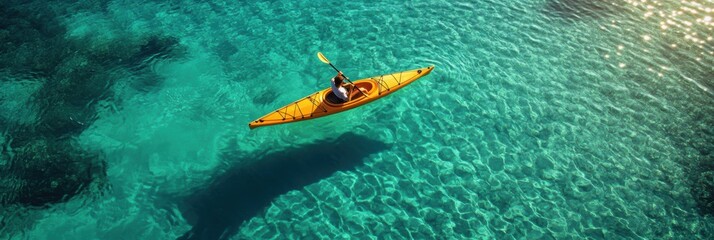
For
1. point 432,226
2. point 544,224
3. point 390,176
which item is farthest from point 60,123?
point 544,224

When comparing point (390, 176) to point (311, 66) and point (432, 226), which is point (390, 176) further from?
point (311, 66)

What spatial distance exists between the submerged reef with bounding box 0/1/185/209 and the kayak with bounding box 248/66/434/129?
20.9 feet

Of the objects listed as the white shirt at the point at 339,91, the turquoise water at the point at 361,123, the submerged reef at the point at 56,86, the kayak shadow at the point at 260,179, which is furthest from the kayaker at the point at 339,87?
the submerged reef at the point at 56,86

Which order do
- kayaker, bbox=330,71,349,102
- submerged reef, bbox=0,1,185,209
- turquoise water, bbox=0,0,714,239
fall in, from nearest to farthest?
turquoise water, bbox=0,0,714,239, submerged reef, bbox=0,1,185,209, kayaker, bbox=330,71,349,102

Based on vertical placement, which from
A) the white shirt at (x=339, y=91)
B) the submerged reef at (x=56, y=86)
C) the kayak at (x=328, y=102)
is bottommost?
the submerged reef at (x=56, y=86)

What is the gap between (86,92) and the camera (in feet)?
58.7

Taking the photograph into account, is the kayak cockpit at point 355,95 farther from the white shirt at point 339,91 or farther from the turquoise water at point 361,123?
the turquoise water at point 361,123

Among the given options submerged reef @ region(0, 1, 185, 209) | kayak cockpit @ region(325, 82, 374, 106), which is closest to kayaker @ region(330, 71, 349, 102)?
kayak cockpit @ region(325, 82, 374, 106)

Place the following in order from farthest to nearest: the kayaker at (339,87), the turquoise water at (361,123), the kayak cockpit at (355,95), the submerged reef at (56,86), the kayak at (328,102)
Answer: the kayak cockpit at (355,95), the kayak at (328,102), the kayaker at (339,87), the submerged reef at (56,86), the turquoise water at (361,123)

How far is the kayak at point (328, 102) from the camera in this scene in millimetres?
15383

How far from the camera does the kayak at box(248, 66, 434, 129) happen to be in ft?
50.5

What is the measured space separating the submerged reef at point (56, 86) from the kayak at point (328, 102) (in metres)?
6.36

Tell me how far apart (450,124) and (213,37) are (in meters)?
12.0

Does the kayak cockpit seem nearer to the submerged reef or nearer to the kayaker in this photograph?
the kayaker
